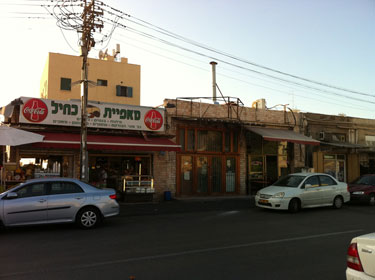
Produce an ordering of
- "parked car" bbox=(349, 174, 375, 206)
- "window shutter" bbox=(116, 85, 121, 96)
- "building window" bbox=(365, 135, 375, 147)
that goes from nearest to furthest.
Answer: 1. "parked car" bbox=(349, 174, 375, 206)
2. "building window" bbox=(365, 135, 375, 147)
3. "window shutter" bbox=(116, 85, 121, 96)

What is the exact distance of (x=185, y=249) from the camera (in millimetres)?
6973

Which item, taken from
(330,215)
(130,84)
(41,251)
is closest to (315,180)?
(330,215)

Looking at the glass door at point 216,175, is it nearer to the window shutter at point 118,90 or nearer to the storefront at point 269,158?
the storefront at point 269,158

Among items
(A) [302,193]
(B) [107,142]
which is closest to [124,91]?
(B) [107,142]

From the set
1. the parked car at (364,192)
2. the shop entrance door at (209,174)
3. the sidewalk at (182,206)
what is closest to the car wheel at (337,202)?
the parked car at (364,192)

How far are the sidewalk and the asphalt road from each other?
→ 1610 mm

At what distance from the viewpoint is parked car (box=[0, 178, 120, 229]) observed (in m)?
8.70

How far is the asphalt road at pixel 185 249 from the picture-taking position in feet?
17.8

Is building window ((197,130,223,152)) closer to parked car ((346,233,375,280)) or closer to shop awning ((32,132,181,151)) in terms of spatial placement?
shop awning ((32,132,181,151))

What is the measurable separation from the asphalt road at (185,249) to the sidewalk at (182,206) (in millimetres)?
1610

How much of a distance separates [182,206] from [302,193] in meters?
4.96

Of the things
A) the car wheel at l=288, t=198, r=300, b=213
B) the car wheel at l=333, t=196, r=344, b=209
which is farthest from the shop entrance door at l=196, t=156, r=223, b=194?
the car wheel at l=333, t=196, r=344, b=209

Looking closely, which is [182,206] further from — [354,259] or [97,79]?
[97,79]

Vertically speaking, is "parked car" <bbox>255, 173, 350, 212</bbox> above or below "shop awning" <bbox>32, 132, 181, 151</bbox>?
below
